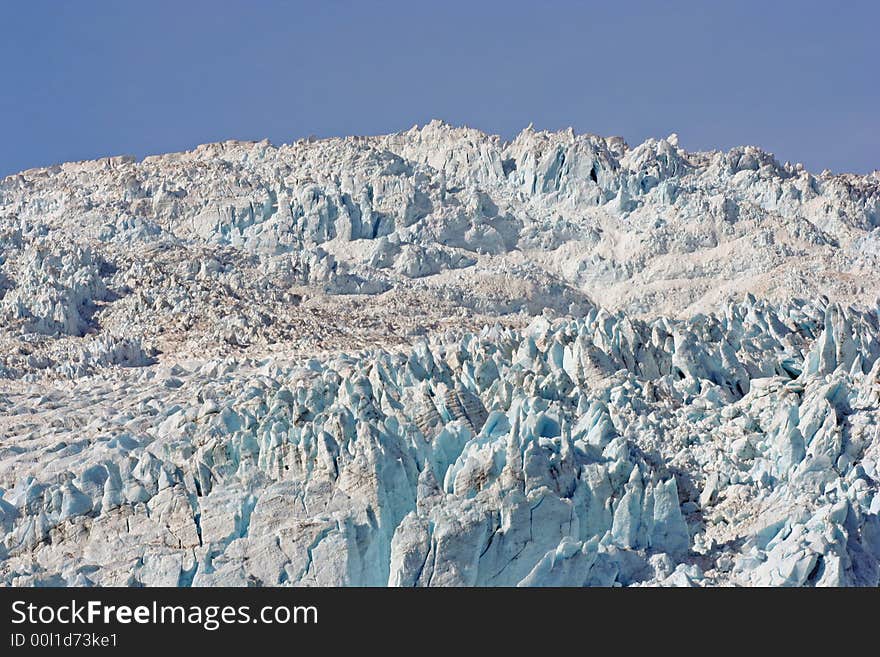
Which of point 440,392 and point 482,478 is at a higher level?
point 440,392

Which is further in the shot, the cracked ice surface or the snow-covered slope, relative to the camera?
the snow-covered slope

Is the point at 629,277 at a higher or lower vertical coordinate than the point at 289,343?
higher

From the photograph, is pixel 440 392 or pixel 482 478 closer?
pixel 482 478

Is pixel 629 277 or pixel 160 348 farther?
pixel 629 277

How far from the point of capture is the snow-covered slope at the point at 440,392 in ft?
121

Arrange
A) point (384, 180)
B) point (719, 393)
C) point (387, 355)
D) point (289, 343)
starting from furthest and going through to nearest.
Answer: point (384, 180) < point (289, 343) < point (387, 355) < point (719, 393)

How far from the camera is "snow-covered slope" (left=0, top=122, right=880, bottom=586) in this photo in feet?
121

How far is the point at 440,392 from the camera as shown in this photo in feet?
150

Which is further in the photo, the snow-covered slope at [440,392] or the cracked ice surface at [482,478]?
the snow-covered slope at [440,392]

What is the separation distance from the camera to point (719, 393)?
47.9 meters
